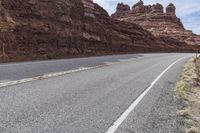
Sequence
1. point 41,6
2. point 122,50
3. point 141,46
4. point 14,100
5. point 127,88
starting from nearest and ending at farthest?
point 14,100 < point 127,88 < point 41,6 < point 122,50 < point 141,46

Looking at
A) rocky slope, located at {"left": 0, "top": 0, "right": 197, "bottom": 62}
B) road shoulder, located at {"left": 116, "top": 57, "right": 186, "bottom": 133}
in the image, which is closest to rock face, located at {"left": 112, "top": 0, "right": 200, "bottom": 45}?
rocky slope, located at {"left": 0, "top": 0, "right": 197, "bottom": 62}

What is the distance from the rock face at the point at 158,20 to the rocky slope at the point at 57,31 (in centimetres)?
5460

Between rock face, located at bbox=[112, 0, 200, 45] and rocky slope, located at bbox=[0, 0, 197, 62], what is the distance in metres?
54.6

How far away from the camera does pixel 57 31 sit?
1711 inches

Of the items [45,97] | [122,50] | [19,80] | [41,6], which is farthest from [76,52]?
[45,97]

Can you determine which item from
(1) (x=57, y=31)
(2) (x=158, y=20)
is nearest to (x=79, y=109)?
(1) (x=57, y=31)

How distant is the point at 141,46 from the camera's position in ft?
252

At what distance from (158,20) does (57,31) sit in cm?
9500

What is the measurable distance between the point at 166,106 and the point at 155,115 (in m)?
1.40

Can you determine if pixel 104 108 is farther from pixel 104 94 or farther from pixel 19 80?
pixel 19 80

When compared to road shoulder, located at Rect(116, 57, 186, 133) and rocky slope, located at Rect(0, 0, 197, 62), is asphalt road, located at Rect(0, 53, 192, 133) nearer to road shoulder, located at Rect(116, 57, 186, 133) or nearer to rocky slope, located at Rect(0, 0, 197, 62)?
road shoulder, located at Rect(116, 57, 186, 133)

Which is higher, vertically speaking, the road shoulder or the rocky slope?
the rocky slope

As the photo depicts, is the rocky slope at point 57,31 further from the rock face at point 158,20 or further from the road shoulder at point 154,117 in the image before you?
the rock face at point 158,20

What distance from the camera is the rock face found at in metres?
123
